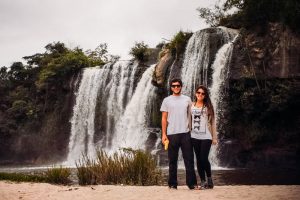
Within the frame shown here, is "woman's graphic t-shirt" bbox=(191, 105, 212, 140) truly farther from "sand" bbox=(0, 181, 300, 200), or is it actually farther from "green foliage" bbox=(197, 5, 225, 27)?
"green foliage" bbox=(197, 5, 225, 27)

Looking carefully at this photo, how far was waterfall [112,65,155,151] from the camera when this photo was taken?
25.4 metres

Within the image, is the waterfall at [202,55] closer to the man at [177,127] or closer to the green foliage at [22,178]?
the green foliage at [22,178]

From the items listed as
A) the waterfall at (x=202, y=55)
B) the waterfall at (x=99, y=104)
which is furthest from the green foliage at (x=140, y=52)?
the waterfall at (x=202, y=55)

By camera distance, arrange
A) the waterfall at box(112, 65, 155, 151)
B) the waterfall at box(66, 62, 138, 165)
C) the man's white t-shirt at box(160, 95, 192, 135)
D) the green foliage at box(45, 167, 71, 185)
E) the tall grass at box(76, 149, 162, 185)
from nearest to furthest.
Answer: the man's white t-shirt at box(160, 95, 192, 135) < the tall grass at box(76, 149, 162, 185) < the green foliage at box(45, 167, 71, 185) < the waterfall at box(112, 65, 155, 151) < the waterfall at box(66, 62, 138, 165)

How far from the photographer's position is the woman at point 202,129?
8.15 meters

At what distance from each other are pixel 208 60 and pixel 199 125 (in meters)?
15.1

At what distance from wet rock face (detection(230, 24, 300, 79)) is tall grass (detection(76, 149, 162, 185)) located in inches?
467

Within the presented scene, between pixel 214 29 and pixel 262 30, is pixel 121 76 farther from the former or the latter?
pixel 262 30

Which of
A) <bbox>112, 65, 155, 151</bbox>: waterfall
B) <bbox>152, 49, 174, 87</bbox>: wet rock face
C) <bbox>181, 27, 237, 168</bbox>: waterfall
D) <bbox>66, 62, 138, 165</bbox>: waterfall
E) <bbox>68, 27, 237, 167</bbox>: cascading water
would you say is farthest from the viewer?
<bbox>66, 62, 138, 165</bbox>: waterfall

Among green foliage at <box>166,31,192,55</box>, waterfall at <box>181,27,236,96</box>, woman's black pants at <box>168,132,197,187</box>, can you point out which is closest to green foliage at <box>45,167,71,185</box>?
woman's black pants at <box>168,132,197,187</box>

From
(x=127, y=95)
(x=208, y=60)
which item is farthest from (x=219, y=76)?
(x=127, y=95)

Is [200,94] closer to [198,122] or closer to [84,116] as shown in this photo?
[198,122]

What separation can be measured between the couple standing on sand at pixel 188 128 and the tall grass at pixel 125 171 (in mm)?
2081

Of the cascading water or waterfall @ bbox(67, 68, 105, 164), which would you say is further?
waterfall @ bbox(67, 68, 105, 164)
